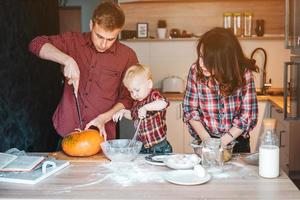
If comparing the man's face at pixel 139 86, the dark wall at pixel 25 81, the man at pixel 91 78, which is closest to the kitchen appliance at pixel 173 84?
the dark wall at pixel 25 81

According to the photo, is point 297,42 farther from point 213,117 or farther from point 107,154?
point 107,154

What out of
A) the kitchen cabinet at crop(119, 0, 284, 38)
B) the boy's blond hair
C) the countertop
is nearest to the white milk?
the boy's blond hair

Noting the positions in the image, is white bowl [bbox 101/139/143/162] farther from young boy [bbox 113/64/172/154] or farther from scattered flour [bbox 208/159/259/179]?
scattered flour [bbox 208/159/259/179]

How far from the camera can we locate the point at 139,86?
8.14 feet

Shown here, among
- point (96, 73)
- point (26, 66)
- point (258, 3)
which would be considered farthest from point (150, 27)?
point (96, 73)

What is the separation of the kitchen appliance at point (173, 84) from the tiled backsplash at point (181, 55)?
0.55 feet

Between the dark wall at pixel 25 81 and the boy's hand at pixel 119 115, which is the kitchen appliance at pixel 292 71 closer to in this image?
the boy's hand at pixel 119 115

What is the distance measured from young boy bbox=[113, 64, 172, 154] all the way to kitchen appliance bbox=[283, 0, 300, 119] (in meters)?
1.36

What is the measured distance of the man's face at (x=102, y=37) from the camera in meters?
2.52

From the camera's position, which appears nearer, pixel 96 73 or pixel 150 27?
pixel 96 73

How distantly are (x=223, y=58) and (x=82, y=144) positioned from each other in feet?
2.63

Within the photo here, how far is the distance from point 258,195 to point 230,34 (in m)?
0.97

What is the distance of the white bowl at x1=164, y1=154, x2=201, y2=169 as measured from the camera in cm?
209

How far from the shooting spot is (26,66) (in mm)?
3205
